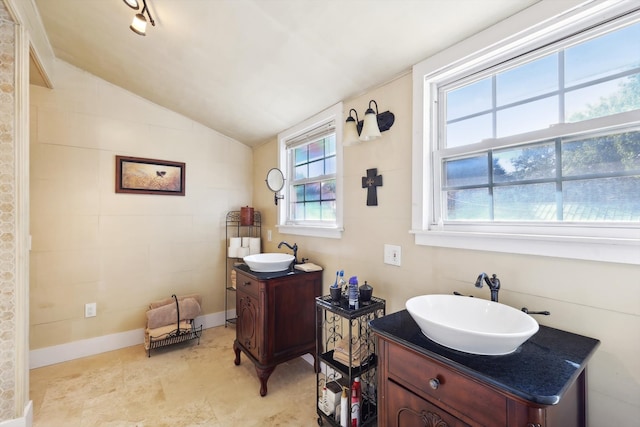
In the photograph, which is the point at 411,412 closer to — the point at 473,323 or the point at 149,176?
the point at 473,323

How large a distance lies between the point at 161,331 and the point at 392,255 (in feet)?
7.35

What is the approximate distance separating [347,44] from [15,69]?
6.25ft

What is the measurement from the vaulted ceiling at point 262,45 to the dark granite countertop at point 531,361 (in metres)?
1.35

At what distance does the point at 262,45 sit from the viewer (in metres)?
1.75

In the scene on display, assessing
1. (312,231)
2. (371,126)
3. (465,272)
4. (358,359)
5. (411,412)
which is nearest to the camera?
(411,412)

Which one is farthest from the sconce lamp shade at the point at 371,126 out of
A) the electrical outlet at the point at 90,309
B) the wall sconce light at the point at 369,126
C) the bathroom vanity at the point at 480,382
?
the electrical outlet at the point at 90,309

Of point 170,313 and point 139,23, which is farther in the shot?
point 170,313

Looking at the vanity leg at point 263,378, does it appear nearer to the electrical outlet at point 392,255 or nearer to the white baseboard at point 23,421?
the electrical outlet at point 392,255

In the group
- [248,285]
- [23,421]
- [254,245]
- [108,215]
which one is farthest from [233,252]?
[23,421]

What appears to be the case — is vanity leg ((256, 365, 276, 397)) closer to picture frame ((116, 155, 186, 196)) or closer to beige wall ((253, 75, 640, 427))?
beige wall ((253, 75, 640, 427))

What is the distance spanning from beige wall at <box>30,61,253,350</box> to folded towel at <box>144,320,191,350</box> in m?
0.31

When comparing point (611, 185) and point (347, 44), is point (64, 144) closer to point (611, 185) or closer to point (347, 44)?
point (347, 44)

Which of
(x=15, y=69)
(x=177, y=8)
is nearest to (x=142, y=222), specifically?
(x=15, y=69)

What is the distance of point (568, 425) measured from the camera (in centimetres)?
95
